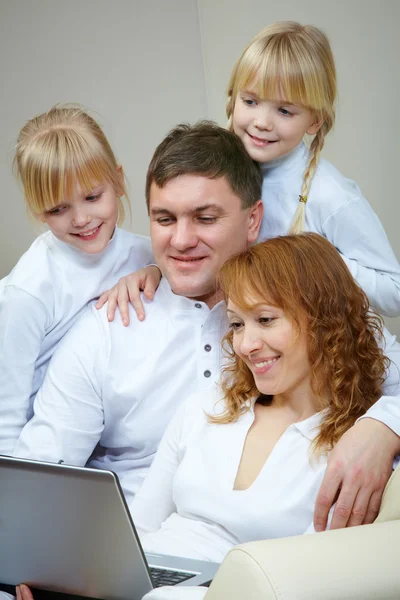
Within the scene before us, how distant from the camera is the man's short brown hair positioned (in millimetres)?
1951

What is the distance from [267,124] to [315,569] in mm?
1265

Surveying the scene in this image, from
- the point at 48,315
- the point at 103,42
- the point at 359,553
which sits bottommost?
the point at 48,315

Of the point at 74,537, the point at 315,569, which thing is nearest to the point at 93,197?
the point at 74,537

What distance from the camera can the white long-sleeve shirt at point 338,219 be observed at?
2.11 meters

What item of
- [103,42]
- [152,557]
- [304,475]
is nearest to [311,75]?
[304,475]

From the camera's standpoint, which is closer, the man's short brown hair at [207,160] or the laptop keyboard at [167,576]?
the laptop keyboard at [167,576]

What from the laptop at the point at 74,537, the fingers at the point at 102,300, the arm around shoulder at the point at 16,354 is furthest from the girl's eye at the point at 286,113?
the laptop at the point at 74,537

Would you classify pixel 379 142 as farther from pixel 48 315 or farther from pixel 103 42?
pixel 48 315

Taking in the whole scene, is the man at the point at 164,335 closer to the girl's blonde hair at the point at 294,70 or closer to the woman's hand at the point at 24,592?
the girl's blonde hair at the point at 294,70

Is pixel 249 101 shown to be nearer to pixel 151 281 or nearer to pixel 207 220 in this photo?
pixel 207 220

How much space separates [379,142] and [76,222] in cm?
141

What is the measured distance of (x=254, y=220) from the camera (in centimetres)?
207

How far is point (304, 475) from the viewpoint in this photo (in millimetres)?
1544

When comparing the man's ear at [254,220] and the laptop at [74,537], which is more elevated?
the man's ear at [254,220]
